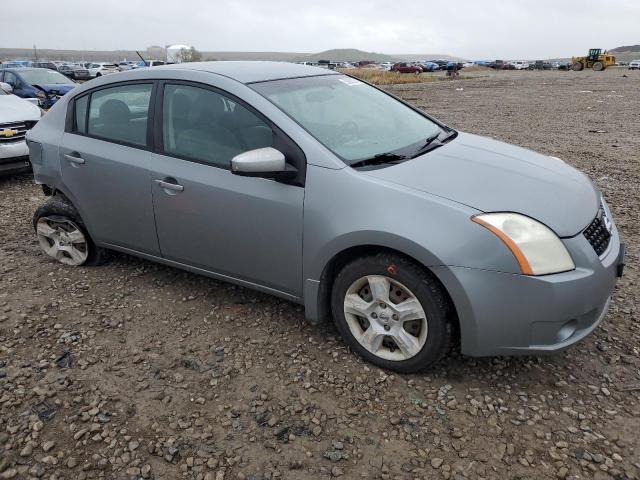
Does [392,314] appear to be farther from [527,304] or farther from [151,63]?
[151,63]

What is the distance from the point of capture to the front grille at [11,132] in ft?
22.1

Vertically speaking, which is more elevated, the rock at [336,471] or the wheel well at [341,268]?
the wheel well at [341,268]

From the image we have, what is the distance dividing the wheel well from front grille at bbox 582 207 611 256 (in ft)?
2.59

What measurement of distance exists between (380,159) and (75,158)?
7.62 feet

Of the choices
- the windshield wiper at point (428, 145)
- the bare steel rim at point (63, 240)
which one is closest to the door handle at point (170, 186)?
the bare steel rim at point (63, 240)

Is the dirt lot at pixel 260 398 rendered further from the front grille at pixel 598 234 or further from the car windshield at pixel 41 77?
the car windshield at pixel 41 77

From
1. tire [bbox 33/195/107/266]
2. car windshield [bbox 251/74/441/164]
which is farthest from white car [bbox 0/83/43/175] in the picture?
car windshield [bbox 251/74/441/164]

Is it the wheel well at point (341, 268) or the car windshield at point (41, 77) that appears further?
the car windshield at point (41, 77)

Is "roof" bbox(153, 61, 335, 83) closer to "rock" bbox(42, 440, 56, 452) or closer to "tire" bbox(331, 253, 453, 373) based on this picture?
"tire" bbox(331, 253, 453, 373)

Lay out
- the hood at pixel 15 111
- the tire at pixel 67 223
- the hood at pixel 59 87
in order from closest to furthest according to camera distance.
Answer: the tire at pixel 67 223 → the hood at pixel 15 111 → the hood at pixel 59 87

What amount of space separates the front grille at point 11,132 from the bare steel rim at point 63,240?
3.10 meters

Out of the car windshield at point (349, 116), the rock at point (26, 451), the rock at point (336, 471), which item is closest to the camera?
the rock at point (336, 471)

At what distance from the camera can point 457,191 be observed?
2.65 m

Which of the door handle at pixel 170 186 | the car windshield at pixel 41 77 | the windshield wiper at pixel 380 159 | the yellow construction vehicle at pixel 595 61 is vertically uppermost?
the windshield wiper at pixel 380 159
